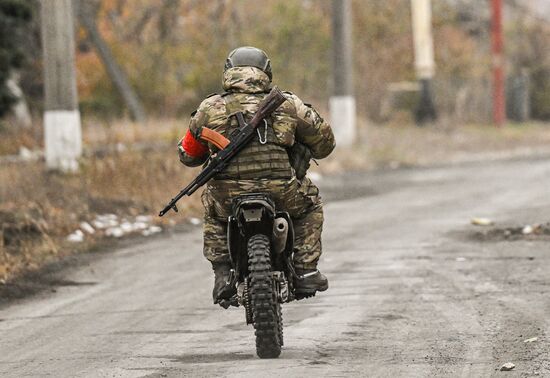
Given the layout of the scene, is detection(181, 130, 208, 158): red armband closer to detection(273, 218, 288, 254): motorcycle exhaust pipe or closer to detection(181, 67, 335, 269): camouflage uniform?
detection(181, 67, 335, 269): camouflage uniform

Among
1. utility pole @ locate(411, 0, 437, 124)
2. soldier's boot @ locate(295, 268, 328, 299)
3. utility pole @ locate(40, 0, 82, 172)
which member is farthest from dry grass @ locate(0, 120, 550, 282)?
utility pole @ locate(411, 0, 437, 124)

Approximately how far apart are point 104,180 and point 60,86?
5.53ft

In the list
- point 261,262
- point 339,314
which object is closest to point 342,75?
point 339,314

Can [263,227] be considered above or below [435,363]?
above

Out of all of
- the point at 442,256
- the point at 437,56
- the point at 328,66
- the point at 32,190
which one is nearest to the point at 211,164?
the point at 442,256

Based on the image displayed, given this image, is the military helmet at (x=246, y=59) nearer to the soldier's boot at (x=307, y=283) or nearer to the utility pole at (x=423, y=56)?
the soldier's boot at (x=307, y=283)

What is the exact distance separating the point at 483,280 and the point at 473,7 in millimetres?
35678

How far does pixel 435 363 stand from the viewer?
823 cm

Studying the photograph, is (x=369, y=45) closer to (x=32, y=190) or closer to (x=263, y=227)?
(x=32, y=190)

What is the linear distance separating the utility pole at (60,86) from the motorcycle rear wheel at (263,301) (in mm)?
11595

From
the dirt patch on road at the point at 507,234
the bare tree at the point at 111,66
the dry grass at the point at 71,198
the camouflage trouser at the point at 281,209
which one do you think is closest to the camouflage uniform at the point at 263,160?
the camouflage trouser at the point at 281,209

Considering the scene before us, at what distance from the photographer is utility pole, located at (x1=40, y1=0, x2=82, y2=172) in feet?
63.9

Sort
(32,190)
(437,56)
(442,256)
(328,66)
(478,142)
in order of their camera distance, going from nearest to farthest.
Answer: (442,256), (32,190), (478,142), (328,66), (437,56)

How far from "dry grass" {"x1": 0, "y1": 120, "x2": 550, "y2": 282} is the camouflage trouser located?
4.23 m
